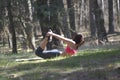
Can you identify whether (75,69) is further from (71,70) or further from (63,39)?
(63,39)

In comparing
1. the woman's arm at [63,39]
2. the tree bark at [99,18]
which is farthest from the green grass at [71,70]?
the tree bark at [99,18]

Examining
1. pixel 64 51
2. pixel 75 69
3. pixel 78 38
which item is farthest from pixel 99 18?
pixel 75 69

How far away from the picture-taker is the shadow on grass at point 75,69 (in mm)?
8328

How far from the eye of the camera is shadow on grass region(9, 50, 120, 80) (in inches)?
328

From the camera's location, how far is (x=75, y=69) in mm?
9219

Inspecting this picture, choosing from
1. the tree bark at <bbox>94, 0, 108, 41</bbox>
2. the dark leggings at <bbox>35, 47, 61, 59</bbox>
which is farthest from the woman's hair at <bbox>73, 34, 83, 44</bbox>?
the tree bark at <bbox>94, 0, 108, 41</bbox>

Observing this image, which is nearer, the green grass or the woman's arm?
the green grass

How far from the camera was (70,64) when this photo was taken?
9938 millimetres

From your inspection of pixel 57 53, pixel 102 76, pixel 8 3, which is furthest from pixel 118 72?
pixel 8 3

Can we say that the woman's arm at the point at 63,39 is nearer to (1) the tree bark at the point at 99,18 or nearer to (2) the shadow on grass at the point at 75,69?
(2) the shadow on grass at the point at 75,69

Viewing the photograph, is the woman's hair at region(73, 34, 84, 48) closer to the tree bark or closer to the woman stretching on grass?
the woman stretching on grass

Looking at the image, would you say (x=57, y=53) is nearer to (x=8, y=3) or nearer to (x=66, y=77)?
(x=66, y=77)

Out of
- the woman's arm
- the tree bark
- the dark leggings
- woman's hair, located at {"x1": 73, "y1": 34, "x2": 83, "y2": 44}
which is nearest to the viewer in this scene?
the dark leggings

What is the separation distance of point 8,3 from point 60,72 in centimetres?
1804
